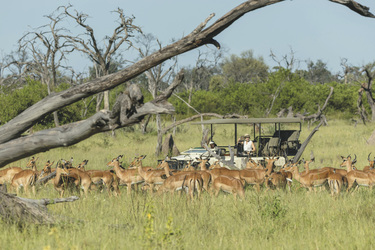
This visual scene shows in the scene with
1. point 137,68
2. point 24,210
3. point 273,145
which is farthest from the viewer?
point 273,145

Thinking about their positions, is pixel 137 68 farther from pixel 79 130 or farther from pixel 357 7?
pixel 357 7

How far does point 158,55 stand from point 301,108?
123 feet

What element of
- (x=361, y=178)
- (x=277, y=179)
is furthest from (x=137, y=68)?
(x=361, y=178)

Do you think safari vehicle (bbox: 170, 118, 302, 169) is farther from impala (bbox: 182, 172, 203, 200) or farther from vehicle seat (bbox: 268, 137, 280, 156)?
impala (bbox: 182, 172, 203, 200)

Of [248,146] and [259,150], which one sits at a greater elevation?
[248,146]

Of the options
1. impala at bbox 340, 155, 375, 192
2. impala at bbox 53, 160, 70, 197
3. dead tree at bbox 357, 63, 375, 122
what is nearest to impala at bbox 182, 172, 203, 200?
impala at bbox 53, 160, 70, 197

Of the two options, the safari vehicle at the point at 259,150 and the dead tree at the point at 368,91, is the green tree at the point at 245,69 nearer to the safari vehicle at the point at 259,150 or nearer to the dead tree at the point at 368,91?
the dead tree at the point at 368,91

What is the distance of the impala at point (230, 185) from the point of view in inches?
361

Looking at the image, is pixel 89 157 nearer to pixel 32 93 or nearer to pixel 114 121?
pixel 32 93

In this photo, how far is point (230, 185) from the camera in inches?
364

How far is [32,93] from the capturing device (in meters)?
26.7

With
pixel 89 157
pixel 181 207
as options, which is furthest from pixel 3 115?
pixel 181 207

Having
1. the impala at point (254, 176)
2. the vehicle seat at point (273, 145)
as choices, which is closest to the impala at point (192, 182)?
the impala at point (254, 176)

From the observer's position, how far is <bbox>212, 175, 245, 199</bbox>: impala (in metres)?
9.17
